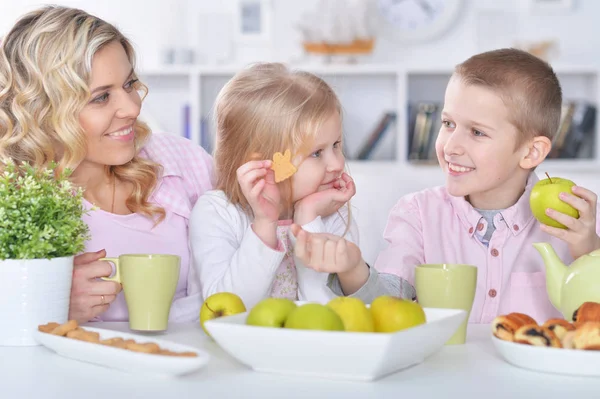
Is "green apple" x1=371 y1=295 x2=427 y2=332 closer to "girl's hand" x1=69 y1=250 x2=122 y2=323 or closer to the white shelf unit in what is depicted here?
"girl's hand" x1=69 y1=250 x2=122 y2=323

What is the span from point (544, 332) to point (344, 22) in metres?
3.52

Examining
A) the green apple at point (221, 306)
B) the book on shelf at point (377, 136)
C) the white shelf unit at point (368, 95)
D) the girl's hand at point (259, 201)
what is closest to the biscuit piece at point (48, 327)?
the green apple at point (221, 306)

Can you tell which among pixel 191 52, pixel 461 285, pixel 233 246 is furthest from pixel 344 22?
pixel 461 285

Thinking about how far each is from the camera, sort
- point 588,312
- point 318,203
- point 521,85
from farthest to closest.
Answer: point 521,85, point 318,203, point 588,312

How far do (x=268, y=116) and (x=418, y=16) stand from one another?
293 centimetres

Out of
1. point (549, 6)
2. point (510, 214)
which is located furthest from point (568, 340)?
point (549, 6)

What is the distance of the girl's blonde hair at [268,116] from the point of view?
1768 mm

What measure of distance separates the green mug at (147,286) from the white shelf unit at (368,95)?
319cm

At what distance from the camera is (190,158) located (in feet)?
6.82

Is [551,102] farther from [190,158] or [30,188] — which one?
[30,188]

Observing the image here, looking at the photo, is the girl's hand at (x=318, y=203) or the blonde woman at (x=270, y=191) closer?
the blonde woman at (x=270, y=191)

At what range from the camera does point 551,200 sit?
5.26 feet

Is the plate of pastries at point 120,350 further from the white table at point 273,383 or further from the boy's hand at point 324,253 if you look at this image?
the boy's hand at point 324,253

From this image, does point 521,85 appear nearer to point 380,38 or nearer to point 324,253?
point 324,253
